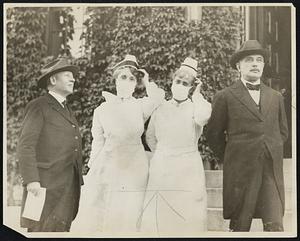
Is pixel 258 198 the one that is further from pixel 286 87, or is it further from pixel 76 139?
pixel 76 139

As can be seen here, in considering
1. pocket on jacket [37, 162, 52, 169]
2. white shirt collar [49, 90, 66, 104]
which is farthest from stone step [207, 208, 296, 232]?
white shirt collar [49, 90, 66, 104]

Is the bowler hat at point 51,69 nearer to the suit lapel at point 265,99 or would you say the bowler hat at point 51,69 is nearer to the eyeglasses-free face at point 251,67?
the eyeglasses-free face at point 251,67

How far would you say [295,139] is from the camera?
3.87m

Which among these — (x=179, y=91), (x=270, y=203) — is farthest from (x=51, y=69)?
(x=270, y=203)

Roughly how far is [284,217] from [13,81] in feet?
6.81

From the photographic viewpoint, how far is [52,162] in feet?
12.6

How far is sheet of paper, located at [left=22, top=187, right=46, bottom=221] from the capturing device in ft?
12.6

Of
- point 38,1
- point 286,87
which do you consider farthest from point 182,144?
point 38,1

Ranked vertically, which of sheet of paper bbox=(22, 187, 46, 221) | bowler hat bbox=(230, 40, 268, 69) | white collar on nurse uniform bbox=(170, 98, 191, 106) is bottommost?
sheet of paper bbox=(22, 187, 46, 221)

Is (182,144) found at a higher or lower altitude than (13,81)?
lower

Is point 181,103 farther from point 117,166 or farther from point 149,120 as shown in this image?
point 117,166

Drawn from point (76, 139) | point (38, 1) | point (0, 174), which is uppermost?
point (38, 1)

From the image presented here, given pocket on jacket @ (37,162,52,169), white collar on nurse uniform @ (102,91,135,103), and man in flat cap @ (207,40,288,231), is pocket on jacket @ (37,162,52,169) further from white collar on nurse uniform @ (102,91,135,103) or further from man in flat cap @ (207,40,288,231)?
man in flat cap @ (207,40,288,231)

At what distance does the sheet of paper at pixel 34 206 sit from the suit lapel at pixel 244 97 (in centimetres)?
146
